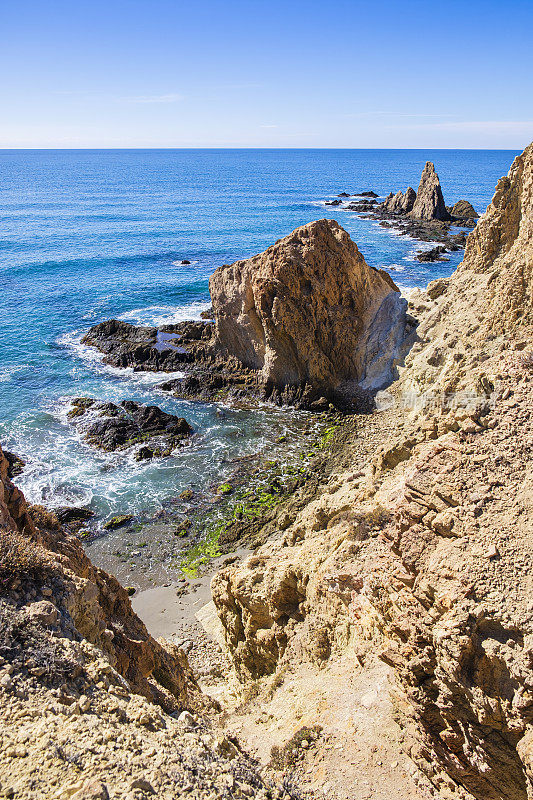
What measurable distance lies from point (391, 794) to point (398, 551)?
3934mm

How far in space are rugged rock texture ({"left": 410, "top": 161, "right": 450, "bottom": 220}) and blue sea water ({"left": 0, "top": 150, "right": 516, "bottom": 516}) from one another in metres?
9.39

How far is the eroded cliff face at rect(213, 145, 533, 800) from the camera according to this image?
7.62 meters

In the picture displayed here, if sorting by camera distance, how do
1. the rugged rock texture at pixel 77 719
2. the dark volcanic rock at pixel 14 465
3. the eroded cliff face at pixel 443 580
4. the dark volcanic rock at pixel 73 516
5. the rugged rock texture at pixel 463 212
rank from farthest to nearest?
the rugged rock texture at pixel 463 212 < the dark volcanic rock at pixel 14 465 < the dark volcanic rock at pixel 73 516 < the eroded cliff face at pixel 443 580 < the rugged rock texture at pixel 77 719

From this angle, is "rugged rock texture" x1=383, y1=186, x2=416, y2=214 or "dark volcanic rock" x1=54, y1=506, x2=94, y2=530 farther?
"rugged rock texture" x1=383, y1=186, x2=416, y2=214

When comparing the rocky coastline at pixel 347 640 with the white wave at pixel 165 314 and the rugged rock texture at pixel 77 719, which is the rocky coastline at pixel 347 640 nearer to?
the rugged rock texture at pixel 77 719

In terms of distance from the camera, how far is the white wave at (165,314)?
148 feet

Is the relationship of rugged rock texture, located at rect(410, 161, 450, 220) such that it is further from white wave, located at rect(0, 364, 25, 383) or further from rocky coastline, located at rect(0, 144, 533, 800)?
white wave, located at rect(0, 364, 25, 383)

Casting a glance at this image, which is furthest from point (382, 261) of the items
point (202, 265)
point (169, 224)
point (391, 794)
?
point (391, 794)

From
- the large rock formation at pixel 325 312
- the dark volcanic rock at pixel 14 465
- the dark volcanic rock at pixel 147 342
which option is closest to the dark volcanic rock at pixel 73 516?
the dark volcanic rock at pixel 14 465

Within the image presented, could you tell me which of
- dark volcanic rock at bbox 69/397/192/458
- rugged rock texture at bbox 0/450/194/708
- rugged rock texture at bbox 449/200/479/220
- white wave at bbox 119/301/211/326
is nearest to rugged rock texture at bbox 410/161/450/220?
rugged rock texture at bbox 449/200/479/220

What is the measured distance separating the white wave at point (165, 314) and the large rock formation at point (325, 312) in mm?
15465

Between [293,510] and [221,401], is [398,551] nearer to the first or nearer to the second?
[293,510]

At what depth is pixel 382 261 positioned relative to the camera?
60.0 meters

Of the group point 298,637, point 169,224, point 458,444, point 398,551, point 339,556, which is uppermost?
point 169,224
